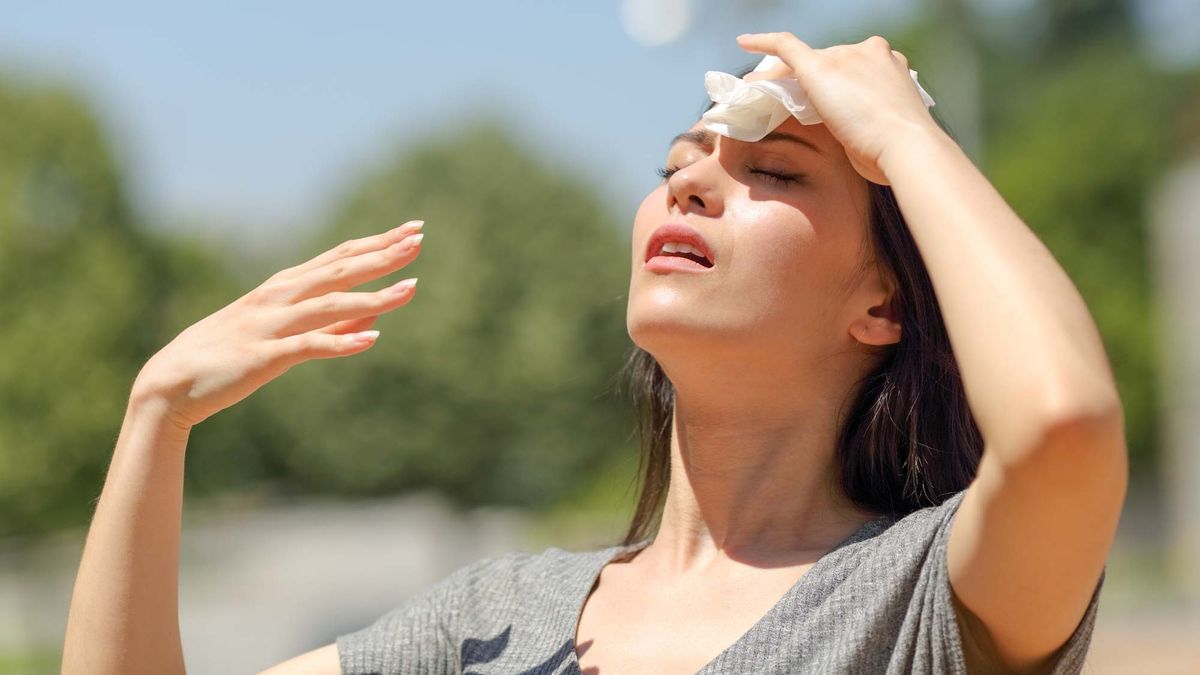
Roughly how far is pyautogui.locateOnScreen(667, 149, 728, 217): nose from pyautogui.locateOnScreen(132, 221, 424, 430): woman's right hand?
478mm

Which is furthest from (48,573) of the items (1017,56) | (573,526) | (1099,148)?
(1017,56)

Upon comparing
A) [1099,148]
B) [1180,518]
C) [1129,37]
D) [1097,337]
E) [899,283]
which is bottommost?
[1097,337]

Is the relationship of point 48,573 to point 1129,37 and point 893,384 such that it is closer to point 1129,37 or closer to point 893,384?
point 893,384

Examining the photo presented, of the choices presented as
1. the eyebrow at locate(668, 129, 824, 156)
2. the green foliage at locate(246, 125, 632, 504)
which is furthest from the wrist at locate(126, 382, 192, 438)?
the green foliage at locate(246, 125, 632, 504)

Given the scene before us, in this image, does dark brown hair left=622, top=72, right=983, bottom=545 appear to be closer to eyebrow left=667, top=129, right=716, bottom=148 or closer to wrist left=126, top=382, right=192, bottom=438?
eyebrow left=667, top=129, right=716, bottom=148

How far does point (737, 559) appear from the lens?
2361mm

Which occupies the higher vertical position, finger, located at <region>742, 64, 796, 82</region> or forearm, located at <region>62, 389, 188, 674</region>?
finger, located at <region>742, 64, 796, 82</region>

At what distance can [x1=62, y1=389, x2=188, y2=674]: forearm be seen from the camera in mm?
2207

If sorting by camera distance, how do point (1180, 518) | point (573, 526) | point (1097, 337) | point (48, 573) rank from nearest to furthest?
point (1097, 337)
point (48, 573)
point (1180, 518)
point (573, 526)

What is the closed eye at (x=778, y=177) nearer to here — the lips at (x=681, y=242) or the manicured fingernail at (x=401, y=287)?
the lips at (x=681, y=242)

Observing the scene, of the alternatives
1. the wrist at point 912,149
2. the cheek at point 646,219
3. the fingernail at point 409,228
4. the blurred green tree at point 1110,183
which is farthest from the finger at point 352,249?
the blurred green tree at point 1110,183

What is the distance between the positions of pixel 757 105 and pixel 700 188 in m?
0.18

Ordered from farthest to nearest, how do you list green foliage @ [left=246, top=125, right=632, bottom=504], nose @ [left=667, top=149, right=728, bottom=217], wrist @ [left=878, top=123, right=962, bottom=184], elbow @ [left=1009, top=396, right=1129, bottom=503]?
green foliage @ [left=246, top=125, right=632, bottom=504], nose @ [left=667, top=149, right=728, bottom=217], wrist @ [left=878, top=123, right=962, bottom=184], elbow @ [left=1009, top=396, right=1129, bottom=503]

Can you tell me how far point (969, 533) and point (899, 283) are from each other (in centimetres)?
73
